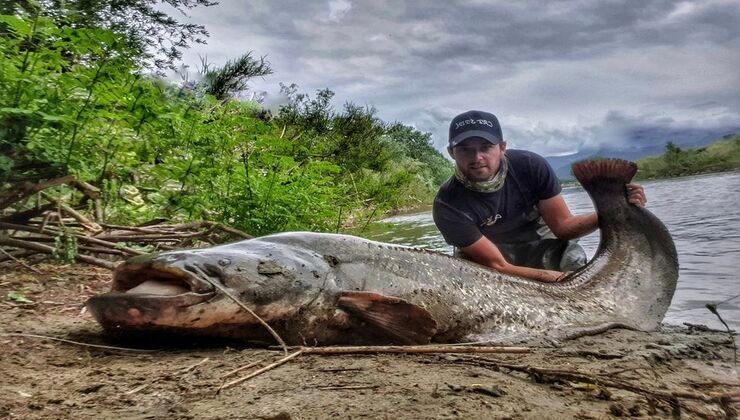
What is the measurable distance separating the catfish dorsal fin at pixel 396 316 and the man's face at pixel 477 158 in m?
2.73

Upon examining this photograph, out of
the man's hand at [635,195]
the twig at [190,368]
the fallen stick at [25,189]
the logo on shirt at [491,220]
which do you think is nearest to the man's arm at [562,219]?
the logo on shirt at [491,220]

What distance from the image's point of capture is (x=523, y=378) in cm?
212

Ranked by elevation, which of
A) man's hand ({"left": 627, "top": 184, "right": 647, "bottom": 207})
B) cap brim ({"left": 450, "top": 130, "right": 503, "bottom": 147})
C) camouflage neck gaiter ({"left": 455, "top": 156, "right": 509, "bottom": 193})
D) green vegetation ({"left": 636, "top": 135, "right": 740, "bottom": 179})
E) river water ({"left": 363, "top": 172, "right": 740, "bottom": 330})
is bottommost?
river water ({"left": 363, "top": 172, "right": 740, "bottom": 330})

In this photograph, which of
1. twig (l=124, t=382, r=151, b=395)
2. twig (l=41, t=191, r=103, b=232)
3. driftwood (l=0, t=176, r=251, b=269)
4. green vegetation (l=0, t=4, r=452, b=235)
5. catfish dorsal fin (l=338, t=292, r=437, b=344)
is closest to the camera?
twig (l=124, t=382, r=151, b=395)

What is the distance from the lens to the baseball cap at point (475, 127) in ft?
17.0

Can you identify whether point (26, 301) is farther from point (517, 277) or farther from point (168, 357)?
point (517, 277)

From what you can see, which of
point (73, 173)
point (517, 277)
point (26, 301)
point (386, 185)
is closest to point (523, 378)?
point (517, 277)

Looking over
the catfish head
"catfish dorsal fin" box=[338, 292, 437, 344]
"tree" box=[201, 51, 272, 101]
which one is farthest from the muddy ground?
"tree" box=[201, 51, 272, 101]

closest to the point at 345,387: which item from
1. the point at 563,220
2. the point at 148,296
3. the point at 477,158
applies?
the point at 148,296

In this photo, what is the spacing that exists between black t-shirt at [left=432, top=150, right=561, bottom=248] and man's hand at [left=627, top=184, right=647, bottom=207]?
1.14 metres

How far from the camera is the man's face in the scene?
517cm

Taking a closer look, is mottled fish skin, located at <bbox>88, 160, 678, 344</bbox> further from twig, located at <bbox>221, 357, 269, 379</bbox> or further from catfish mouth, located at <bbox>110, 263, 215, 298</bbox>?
twig, located at <bbox>221, 357, 269, 379</bbox>

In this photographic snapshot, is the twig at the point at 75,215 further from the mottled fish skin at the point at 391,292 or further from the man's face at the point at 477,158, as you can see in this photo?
the man's face at the point at 477,158

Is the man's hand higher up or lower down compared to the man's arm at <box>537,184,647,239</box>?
higher up
